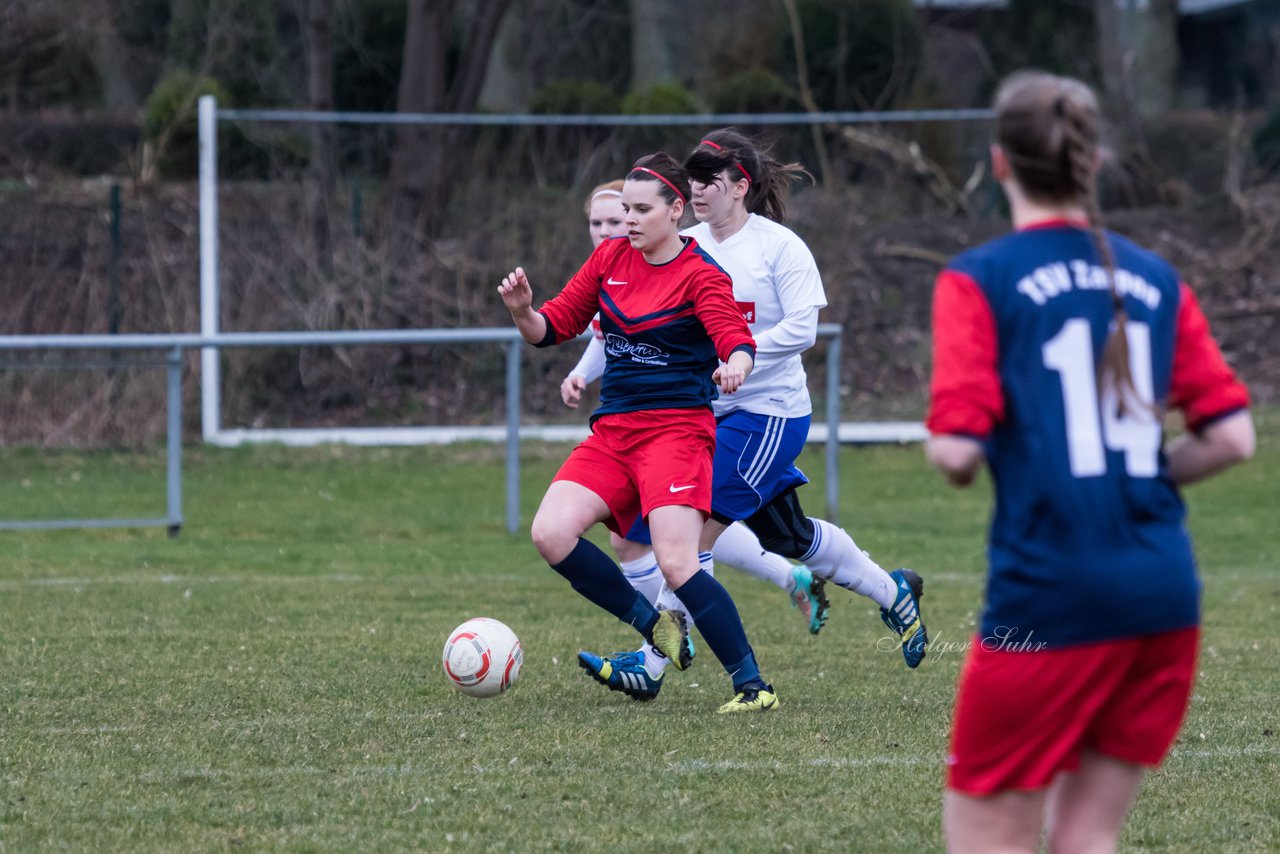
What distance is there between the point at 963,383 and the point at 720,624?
9.55ft

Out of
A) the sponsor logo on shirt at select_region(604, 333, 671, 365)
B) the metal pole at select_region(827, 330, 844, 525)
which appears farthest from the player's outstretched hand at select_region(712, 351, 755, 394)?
the metal pole at select_region(827, 330, 844, 525)

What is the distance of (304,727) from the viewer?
5023 mm

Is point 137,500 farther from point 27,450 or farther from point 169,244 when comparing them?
point 169,244

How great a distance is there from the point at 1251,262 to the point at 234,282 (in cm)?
1058

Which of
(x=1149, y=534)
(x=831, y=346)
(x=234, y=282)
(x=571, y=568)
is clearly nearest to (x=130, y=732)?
A: (x=571, y=568)

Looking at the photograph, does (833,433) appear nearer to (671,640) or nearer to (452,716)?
(671,640)

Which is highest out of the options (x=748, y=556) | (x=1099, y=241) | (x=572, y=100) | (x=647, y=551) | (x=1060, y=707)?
(x=572, y=100)

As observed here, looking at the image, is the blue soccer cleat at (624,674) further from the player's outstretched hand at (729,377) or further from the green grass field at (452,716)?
the player's outstretched hand at (729,377)

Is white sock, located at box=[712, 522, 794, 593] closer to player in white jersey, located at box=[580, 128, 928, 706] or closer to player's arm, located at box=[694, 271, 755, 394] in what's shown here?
player in white jersey, located at box=[580, 128, 928, 706]

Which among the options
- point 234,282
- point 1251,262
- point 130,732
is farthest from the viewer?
point 1251,262

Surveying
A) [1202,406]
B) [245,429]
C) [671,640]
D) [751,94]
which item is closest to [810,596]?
[671,640]

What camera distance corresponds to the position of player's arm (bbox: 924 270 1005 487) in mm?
2506

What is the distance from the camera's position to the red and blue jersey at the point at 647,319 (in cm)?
527

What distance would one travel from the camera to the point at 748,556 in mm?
6434
